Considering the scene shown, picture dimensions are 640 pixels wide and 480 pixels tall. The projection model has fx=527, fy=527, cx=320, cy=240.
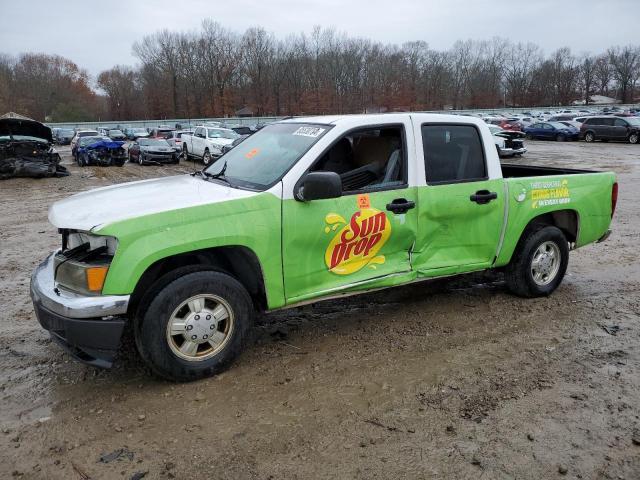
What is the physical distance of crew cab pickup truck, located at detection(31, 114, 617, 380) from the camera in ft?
11.4

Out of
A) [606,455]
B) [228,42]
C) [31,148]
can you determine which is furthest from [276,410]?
[228,42]

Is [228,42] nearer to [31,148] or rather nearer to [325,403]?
[31,148]

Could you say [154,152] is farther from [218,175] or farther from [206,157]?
[218,175]

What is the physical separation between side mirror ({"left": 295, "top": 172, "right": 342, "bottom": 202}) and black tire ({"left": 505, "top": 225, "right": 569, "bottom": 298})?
2.49 m

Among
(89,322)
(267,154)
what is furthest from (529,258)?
(89,322)

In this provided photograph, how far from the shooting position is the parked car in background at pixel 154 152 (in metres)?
23.9

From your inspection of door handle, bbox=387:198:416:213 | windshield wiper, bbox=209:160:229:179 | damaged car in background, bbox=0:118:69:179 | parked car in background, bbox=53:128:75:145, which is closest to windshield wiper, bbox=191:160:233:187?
windshield wiper, bbox=209:160:229:179

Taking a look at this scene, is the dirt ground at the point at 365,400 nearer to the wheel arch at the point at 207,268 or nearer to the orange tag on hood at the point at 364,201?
the wheel arch at the point at 207,268

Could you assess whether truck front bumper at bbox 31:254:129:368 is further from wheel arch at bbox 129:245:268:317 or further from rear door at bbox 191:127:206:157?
rear door at bbox 191:127:206:157

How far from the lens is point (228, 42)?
9288 centimetres

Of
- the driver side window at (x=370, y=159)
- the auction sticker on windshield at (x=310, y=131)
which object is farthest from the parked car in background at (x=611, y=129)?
the auction sticker on windshield at (x=310, y=131)

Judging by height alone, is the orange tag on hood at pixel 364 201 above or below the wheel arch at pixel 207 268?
above

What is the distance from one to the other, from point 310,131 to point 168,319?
192 centimetres

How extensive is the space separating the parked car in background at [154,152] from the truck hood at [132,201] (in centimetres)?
2047
